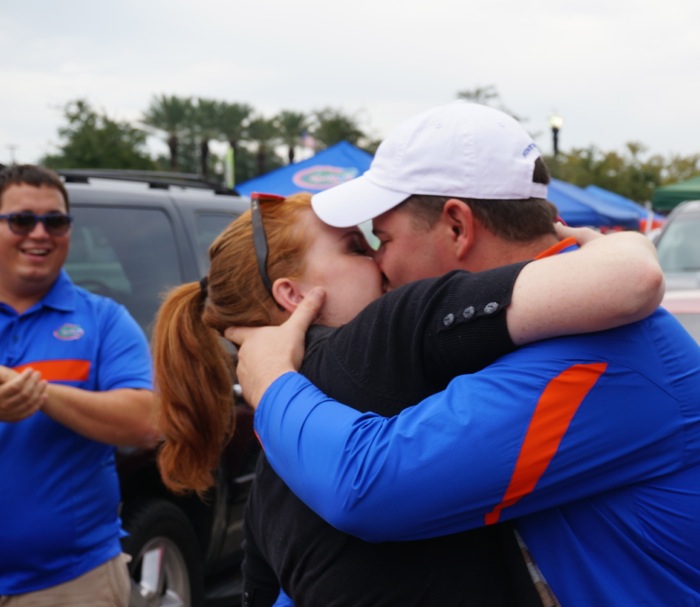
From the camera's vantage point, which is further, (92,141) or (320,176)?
(92,141)

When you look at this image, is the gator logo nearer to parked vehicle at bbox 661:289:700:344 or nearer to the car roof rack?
the car roof rack

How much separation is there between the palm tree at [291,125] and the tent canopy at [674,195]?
31.2 m

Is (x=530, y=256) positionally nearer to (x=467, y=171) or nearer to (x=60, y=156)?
(x=467, y=171)

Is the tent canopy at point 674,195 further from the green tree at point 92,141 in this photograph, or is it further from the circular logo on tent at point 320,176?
the green tree at point 92,141

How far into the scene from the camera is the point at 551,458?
4.38 feet

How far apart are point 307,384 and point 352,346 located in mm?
106

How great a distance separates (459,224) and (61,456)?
1959 millimetres

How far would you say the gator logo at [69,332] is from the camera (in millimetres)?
3227

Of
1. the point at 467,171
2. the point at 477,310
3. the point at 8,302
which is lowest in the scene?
the point at 8,302

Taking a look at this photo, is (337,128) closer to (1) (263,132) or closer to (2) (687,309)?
(1) (263,132)

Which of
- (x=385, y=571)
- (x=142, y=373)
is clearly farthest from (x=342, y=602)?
(x=142, y=373)

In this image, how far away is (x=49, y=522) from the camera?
3.01m

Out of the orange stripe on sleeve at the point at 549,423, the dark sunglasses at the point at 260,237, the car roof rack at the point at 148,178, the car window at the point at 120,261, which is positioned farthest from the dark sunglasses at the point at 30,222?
the orange stripe on sleeve at the point at 549,423

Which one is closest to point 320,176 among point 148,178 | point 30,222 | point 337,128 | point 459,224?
point 148,178
